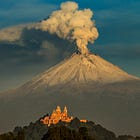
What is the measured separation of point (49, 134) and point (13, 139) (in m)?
5.18

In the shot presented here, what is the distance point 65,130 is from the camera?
4146 inches

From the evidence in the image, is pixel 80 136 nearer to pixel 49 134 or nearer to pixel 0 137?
pixel 49 134

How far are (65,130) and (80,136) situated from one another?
3396 millimetres

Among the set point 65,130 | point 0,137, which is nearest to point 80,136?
point 65,130

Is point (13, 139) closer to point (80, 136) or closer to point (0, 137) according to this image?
point (0, 137)

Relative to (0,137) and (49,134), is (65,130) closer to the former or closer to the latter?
(49,134)

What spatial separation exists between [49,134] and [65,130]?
10.2ft

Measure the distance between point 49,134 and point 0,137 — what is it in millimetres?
7097

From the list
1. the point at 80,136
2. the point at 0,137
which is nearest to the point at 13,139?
the point at 0,137

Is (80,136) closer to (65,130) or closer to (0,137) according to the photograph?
(65,130)

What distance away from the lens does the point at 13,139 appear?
101250mm

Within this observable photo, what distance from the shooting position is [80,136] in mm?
102688

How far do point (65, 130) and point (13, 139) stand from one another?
813 centimetres

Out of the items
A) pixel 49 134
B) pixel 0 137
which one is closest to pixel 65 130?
pixel 49 134
